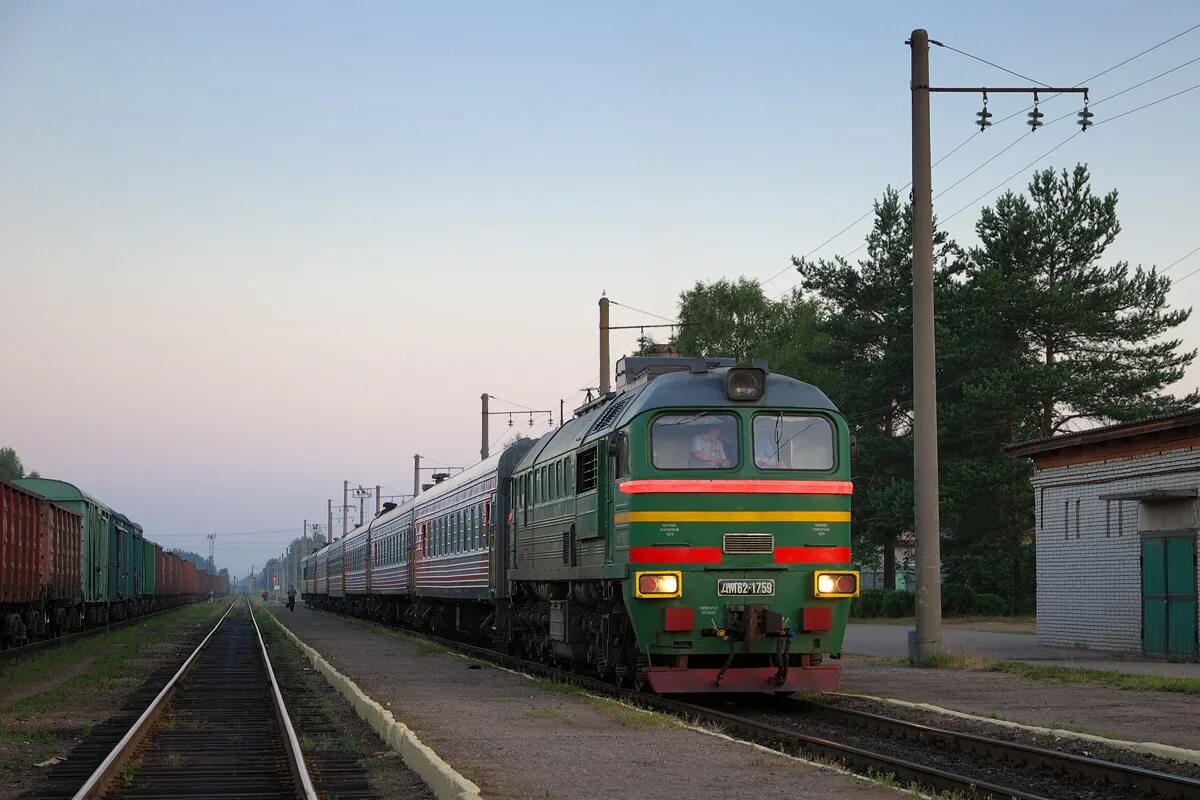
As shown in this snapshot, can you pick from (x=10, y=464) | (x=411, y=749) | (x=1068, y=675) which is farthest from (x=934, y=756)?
(x=10, y=464)

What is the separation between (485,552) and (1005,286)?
80.9 ft

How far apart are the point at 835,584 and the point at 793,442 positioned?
64.1 inches

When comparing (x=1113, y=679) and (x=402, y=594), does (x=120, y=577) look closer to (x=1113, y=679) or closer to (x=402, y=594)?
(x=402, y=594)

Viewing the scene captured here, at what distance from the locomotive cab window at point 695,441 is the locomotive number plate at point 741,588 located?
127 centimetres

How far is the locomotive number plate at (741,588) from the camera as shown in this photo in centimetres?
1541

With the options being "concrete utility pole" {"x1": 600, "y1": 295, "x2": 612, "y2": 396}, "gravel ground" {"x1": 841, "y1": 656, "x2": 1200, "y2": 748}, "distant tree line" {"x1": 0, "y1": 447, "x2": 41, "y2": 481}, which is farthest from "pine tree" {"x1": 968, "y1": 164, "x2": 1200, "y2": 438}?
"distant tree line" {"x1": 0, "y1": 447, "x2": 41, "y2": 481}

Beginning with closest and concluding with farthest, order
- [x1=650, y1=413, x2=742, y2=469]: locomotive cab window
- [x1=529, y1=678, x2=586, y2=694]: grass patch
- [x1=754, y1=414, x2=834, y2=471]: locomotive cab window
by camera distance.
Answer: [x1=650, y1=413, x2=742, y2=469]: locomotive cab window
[x1=754, y1=414, x2=834, y2=471]: locomotive cab window
[x1=529, y1=678, x2=586, y2=694]: grass patch

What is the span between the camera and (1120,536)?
26.1 m

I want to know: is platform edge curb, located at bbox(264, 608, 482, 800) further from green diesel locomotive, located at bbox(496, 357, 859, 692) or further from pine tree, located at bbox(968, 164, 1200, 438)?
pine tree, located at bbox(968, 164, 1200, 438)

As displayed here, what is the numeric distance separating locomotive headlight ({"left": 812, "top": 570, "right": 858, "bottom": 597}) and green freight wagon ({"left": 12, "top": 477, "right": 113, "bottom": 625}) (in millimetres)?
27446

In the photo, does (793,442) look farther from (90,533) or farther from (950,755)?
(90,533)

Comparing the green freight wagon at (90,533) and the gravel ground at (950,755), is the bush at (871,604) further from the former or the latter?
the gravel ground at (950,755)

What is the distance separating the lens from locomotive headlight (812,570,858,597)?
15625mm

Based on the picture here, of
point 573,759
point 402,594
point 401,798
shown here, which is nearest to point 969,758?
point 573,759
